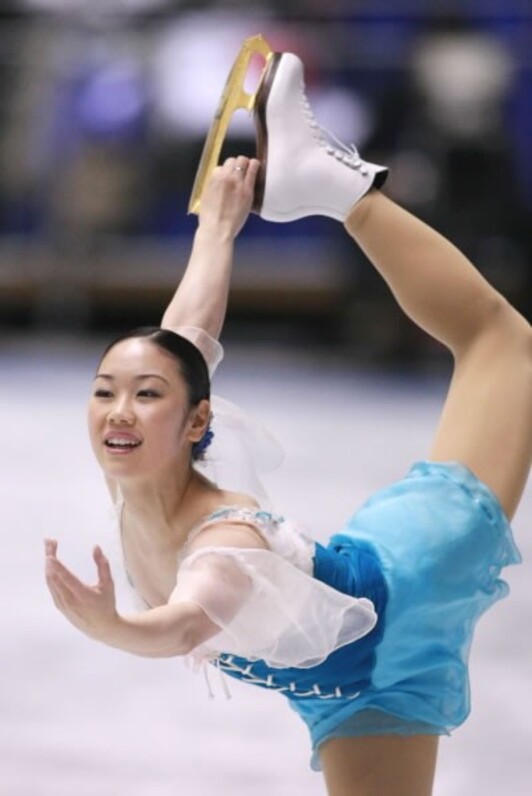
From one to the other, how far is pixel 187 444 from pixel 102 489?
3533 mm

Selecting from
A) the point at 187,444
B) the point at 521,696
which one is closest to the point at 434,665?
the point at 187,444

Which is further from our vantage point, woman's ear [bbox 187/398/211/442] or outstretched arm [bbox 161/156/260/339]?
outstretched arm [bbox 161/156/260/339]

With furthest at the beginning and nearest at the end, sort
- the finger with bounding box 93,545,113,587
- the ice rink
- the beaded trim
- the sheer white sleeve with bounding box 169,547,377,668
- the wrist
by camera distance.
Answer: the ice rink
the wrist
the beaded trim
the sheer white sleeve with bounding box 169,547,377,668
the finger with bounding box 93,545,113,587

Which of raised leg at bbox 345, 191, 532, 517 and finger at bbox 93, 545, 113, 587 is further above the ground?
raised leg at bbox 345, 191, 532, 517

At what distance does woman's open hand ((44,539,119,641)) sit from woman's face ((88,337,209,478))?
355 millimetres

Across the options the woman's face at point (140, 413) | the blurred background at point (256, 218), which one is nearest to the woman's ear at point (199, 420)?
the woman's face at point (140, 413)

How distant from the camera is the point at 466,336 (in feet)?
10.1

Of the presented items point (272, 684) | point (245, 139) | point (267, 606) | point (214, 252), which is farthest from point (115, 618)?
point (245, 139)

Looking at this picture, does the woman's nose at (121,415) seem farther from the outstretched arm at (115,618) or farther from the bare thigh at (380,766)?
the bare thigh at (380,766)

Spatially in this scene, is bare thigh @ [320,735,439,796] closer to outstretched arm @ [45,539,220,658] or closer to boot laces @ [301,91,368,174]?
outstretched arm @ [45,539,220,658]

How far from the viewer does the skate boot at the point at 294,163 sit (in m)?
3.08

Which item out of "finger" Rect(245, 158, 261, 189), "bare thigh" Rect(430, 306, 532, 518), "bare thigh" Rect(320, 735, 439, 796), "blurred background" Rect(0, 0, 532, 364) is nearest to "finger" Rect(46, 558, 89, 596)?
"bare thigh" Rect(320, 735, 439, 796)

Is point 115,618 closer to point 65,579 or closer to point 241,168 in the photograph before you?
point 65,579

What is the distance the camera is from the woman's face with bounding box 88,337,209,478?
96.5 inches
